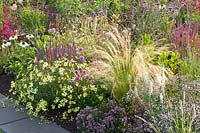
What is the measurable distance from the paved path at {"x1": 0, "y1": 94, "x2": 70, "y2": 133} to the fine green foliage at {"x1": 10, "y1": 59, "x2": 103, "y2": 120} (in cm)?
13

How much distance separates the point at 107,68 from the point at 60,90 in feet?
2.02

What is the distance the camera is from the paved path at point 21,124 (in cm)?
573

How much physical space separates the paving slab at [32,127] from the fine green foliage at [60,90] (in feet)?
0.48

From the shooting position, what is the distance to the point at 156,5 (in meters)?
8.71

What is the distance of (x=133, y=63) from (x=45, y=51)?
1439 millimetres

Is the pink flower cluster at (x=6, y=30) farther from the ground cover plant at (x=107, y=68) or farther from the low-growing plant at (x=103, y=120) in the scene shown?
the low-growing plant at (x=103, y=120)

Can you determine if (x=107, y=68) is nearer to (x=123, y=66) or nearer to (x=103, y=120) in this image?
(x=123, y=66)

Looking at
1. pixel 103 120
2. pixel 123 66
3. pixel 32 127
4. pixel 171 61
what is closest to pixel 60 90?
pixel 32 127

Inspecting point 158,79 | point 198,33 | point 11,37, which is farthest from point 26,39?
point 158,79

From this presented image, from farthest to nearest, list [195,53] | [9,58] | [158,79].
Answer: [9,58]
[195,53]
[158,79]

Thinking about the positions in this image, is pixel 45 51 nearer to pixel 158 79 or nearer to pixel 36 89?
pixel 36 89

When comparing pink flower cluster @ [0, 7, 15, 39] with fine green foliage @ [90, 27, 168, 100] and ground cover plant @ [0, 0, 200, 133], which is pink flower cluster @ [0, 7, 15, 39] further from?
fine green foliage @ [90, 27, 168, 100]

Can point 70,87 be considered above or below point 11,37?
below

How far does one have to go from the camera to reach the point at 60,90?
241 inches
